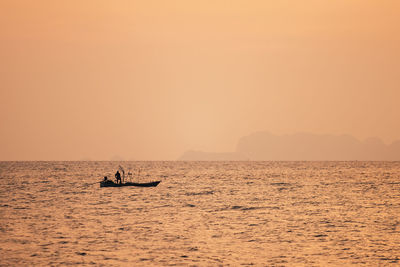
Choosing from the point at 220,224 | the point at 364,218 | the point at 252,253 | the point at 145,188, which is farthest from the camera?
the point at 145,188

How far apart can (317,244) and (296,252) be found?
3.17 meters

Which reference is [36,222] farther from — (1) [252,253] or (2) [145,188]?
(2) [145,188]

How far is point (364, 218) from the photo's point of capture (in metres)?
47.7

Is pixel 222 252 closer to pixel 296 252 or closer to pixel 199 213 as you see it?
pixel 296 252

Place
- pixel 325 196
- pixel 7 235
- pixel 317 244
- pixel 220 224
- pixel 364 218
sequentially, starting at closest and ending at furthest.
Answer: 1. pixel 317 244
2. pixel 7 235
3. pixel 220 224
4. pixel 364 218
5. pixel 325 196

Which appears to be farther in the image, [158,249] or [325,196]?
[325,196]

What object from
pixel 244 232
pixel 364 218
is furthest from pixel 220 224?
pixel 364 218

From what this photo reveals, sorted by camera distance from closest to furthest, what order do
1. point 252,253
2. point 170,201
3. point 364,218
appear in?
point 252,253 → point 364,218 → point 170,201

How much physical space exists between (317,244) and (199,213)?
18.4 meters

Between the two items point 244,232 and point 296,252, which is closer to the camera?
point 296,252

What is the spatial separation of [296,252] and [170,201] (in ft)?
109

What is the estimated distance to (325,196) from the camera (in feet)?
238

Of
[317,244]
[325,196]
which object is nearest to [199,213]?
[317,244]

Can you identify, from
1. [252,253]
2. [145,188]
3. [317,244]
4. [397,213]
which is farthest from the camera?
[145,188]
